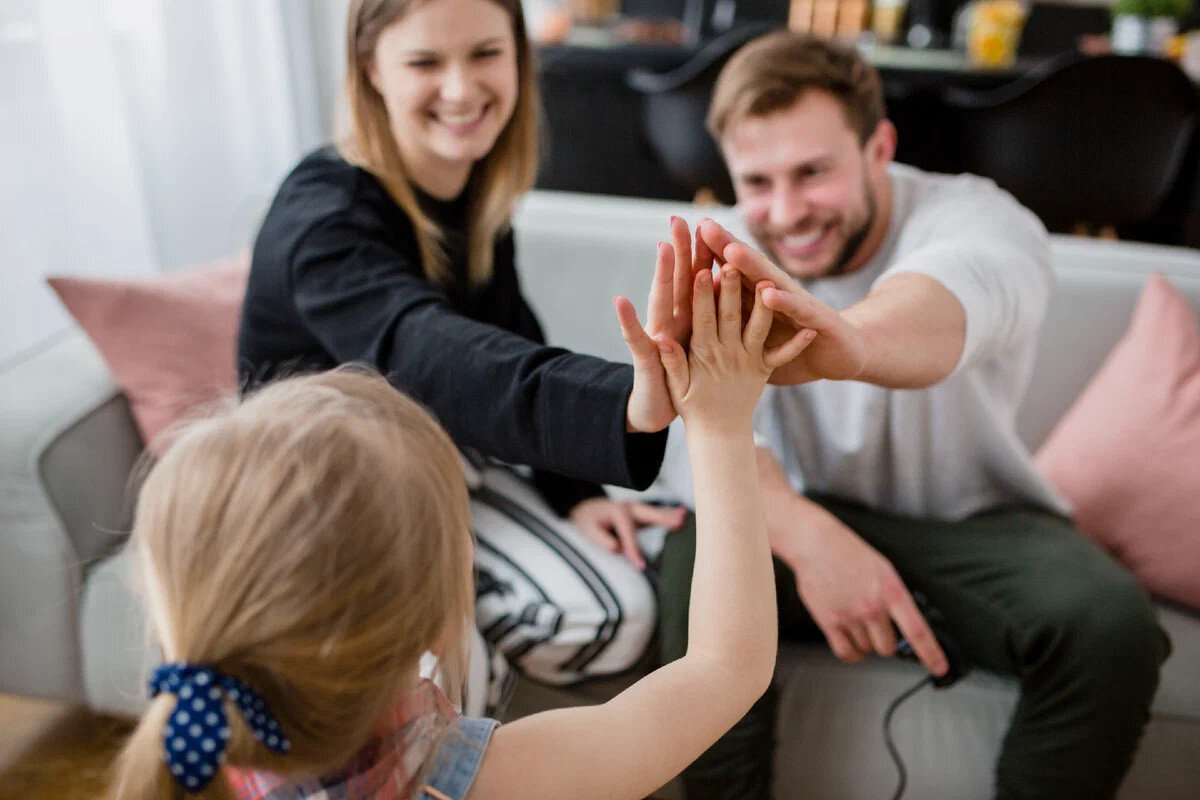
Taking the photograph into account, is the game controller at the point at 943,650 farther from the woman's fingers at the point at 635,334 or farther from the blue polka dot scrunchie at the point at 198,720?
the blue polka dot scrunchie at the point at 198,720

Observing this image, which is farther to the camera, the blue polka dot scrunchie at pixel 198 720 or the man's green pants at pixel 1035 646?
the man's green pants at pixel 1035 646

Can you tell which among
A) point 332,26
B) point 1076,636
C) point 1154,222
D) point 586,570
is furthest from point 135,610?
point 1154,222

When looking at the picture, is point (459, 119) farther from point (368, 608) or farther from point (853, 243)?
point (368, 608)

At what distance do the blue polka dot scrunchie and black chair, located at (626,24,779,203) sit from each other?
224 cm

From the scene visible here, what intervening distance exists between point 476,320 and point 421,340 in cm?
31

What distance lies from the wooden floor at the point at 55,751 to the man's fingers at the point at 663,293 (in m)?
0.63

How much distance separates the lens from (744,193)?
1426mm

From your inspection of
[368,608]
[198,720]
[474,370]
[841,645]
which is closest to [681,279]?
[474,370]

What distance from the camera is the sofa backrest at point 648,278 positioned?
5.04ft

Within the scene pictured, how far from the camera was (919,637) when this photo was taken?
45.7 inches

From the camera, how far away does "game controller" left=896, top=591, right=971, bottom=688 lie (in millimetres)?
1165

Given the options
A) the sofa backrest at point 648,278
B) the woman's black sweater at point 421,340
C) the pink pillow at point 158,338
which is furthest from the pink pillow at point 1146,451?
the pink pillow at point 158,338

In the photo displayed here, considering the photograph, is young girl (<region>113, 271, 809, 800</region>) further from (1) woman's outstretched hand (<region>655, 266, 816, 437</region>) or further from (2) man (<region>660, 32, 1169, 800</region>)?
(2) man (<region>660, 32, 1169, 800</region>)

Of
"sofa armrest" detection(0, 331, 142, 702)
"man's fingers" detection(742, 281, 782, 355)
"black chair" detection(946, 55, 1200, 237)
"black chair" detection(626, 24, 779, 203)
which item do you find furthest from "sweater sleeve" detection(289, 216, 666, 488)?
"black chair" detection(946, 55, 1200, 237)
